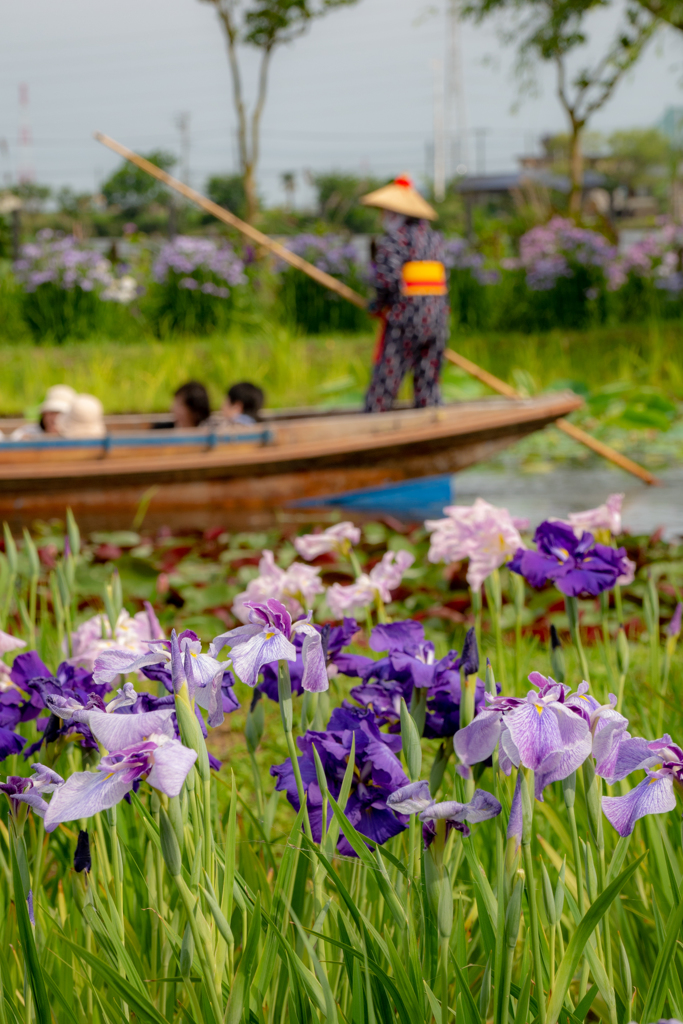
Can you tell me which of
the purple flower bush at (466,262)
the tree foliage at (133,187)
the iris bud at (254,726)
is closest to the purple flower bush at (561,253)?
the purple flower bush at (466,262)

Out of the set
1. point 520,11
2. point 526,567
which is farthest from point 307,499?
point 520,11

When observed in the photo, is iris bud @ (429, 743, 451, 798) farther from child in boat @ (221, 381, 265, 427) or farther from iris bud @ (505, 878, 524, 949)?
child in boat @ (221, 381, 265, 427)

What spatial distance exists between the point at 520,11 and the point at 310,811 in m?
15.9

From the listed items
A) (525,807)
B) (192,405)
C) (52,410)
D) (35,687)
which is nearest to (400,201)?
(192,405)

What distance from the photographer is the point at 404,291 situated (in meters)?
5.86

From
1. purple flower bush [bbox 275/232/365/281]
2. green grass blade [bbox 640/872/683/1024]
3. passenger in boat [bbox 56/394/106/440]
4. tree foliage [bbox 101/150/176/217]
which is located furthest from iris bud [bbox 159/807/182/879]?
tree foliage [bbox 101/150/176/217]

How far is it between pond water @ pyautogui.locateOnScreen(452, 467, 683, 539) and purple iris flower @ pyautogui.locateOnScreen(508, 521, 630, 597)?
406cm

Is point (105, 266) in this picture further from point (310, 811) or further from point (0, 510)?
point (310, 811)

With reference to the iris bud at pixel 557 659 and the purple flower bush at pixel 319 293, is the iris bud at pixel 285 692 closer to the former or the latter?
Answer: the iris bud at pixel 557 659

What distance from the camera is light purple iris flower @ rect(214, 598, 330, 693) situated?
0.76 meters

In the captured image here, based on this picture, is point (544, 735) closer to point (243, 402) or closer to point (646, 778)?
point (646, 778)

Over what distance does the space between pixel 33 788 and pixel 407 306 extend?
17.5ft

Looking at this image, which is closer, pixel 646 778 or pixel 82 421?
pixel 646 778

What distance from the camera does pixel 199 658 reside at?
0.75 meters
